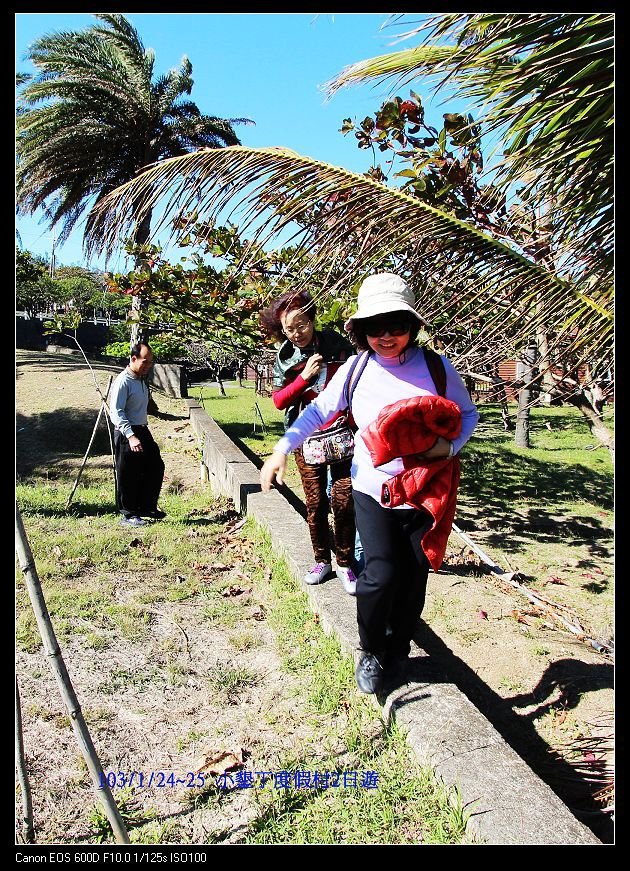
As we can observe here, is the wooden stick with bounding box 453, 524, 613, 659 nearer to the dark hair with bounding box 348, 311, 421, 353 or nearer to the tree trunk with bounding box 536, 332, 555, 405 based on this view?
the tree trunk with bounding box 536, 332, 555, 405

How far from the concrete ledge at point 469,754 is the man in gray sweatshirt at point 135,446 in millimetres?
2665

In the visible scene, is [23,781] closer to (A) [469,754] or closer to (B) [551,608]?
(A) [469,754]

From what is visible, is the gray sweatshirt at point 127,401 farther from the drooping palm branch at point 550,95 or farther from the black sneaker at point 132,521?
the drooping palm branch at point 550,95

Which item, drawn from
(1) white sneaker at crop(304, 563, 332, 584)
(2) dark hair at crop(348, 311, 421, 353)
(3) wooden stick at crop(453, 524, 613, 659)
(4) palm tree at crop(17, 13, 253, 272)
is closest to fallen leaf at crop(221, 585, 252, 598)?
(1) white sneaker at crop(304, 563, 332, 584)

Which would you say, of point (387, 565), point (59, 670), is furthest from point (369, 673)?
point (59, 670)

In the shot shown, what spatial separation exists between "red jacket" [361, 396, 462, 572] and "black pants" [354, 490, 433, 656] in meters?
0.09

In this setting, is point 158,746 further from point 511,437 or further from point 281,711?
point 511,437

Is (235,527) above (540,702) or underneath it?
above

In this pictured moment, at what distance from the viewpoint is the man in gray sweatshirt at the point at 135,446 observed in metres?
5.75

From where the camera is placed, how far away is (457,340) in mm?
4660

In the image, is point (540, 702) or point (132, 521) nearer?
point (540, 702)

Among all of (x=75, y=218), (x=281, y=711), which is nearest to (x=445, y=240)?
(x=281, y=711)

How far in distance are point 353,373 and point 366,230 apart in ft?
2.32

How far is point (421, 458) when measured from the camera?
8.66ft
